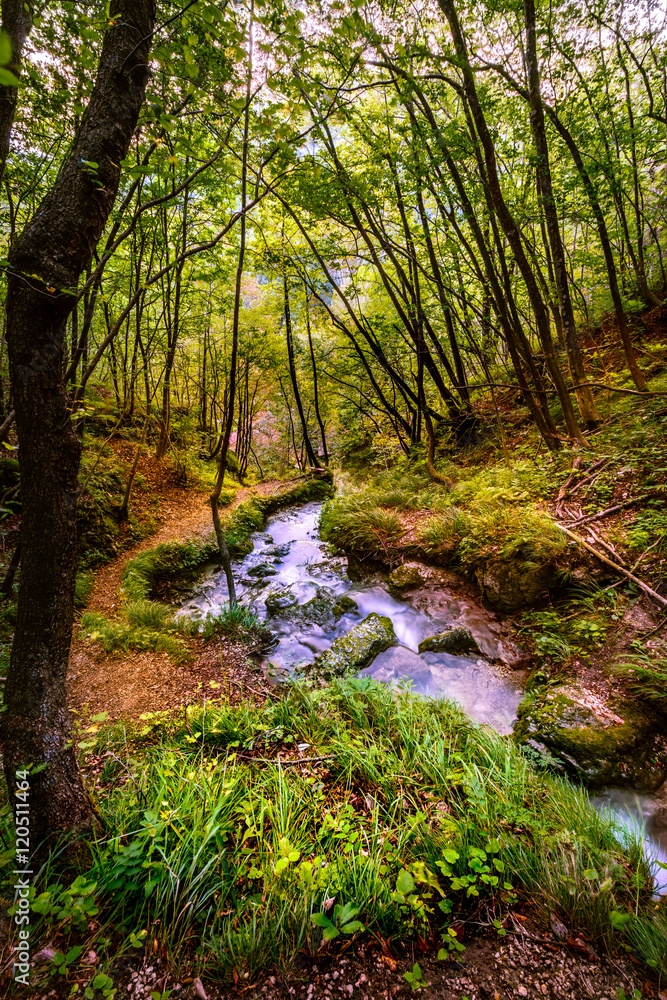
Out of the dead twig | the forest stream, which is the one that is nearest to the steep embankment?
the forest stream

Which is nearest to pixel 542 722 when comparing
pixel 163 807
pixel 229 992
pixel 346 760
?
pixel 346 760

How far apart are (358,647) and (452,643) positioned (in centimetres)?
110

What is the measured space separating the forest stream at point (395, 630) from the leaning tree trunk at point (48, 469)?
8.16 ft

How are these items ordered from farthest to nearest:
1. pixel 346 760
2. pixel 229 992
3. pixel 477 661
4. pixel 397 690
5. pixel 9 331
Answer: pixel 477 661 → pixel 397 690 → pixel 346 760 → pixel 9 331 → pixel 229 992

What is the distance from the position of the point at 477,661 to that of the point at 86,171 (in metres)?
4.94

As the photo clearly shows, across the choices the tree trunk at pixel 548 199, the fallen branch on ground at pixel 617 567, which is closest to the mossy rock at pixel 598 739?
the fallen branch on ground at pixel 617 567

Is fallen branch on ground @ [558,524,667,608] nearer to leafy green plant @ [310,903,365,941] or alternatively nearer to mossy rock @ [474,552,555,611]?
mossy rock @ [474,552,555,611]

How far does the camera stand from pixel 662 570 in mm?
3387

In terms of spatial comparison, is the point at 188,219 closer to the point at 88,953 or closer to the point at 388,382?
the point at 388,382

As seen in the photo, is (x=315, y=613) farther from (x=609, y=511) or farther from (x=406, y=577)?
(x=609, y=511)

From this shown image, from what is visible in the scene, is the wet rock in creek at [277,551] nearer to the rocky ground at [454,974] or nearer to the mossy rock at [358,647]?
the mossy rock at [358,647]

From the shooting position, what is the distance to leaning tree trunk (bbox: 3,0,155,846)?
1693 mm

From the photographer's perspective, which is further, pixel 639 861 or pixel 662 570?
pixel 662 570

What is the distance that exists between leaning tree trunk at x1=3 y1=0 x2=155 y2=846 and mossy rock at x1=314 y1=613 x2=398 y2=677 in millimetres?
2531
